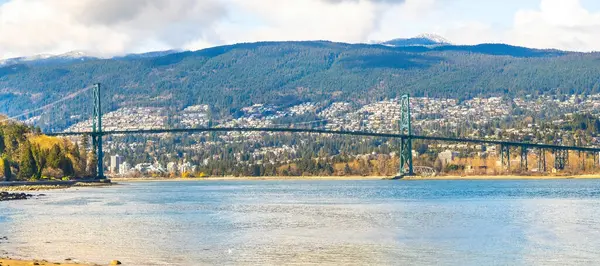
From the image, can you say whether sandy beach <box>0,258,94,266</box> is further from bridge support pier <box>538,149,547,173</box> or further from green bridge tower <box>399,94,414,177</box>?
bridge support pier <box>538,149,547,173</box>

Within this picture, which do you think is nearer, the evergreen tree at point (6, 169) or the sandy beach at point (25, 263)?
the sandy beach at point (25, 263)

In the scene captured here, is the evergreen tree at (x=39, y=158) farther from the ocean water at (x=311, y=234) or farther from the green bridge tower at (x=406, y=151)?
the green bridge tower at (x=406, y=151)

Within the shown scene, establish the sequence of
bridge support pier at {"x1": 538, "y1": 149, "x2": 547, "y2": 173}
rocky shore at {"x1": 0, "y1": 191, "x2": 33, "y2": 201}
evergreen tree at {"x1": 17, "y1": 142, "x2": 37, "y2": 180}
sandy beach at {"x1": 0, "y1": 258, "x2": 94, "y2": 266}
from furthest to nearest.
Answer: bridge support pier at {"x1": 538, "y1": 149, "x2": 547, "y2": 173}
evergreen tree at {"x1": 17, "y1": 142, "x2": 37, "y2": 180}
rocky shore at {"x1": 0, "y1": 191, "x2": 33, "y2": 201}
sandy beach at {"x1": 0, "y1": 258, "x2": 94, "y2": 266}

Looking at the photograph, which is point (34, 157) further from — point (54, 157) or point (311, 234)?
point (311, 234)

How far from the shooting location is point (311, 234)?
36.6 m

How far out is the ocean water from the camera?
29531mm

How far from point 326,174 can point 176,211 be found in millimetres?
101644

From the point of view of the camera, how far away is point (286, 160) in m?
181

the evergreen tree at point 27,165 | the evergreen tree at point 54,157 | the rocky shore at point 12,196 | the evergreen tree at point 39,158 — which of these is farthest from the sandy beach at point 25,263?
the evergreen tree at point 54,157

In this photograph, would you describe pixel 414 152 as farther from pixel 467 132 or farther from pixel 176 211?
pixel 176 211

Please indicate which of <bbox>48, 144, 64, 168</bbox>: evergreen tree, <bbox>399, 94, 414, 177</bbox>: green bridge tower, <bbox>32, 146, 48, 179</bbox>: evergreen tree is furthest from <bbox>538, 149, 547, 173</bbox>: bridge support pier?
<bbox>32, 146, 48, 179</bbox>: evergreen tree

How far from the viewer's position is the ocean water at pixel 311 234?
96.9 feet

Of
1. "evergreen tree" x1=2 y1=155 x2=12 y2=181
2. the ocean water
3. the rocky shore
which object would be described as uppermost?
"evergreen tree" x1=2 y1=155 x2=12 y2=181

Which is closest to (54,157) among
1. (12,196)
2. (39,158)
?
(39,158)
